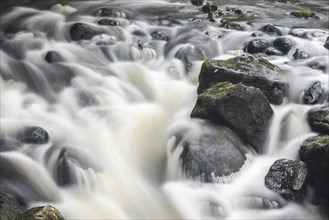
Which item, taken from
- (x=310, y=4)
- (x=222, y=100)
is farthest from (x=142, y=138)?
(x=310, y=4)

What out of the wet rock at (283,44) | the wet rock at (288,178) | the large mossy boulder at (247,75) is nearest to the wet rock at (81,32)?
the large mossy boulder at (247,75)

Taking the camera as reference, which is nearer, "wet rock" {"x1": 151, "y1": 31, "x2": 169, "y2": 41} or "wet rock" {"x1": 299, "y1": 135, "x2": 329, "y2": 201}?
"wet rock" {"x1": 299, "y1": 135, "x2": 329, "y2": 201}

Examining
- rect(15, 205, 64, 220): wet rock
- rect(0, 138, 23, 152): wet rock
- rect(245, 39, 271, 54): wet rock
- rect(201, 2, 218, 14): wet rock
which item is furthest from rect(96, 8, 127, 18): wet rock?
rect(15, 205, 64, 220): wet rock

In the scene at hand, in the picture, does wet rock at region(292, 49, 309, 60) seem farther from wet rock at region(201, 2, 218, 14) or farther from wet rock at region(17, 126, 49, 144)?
wet rock at region(17, 126, 49, 144)

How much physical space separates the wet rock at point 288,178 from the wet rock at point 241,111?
88 cm

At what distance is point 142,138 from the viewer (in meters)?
7.52

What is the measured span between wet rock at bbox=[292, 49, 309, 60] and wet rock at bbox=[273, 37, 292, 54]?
38cm

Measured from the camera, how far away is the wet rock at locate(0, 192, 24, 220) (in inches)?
184

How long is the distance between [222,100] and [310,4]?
11.2 m

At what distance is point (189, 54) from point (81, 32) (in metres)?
3.13

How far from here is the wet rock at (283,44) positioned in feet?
35.8

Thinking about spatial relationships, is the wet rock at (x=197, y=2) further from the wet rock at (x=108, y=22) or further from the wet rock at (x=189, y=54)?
the wet rock at (x=189, y=54)

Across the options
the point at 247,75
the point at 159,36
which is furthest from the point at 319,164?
the point at 159,36

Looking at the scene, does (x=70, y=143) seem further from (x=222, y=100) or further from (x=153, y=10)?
(x=153, y=10)
